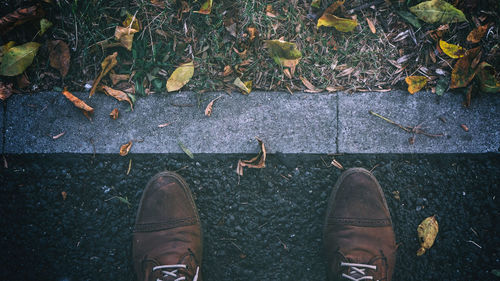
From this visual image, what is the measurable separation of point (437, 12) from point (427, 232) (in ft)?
4.57

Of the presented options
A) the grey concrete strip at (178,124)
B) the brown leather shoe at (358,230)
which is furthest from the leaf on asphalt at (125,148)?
the brown leather shoe at (358,230)

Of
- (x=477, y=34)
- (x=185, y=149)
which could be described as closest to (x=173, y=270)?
(x=185, y=149)

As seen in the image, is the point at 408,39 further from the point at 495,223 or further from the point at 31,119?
the point at 31,119

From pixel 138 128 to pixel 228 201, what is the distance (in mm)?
769

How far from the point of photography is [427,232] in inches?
67.1

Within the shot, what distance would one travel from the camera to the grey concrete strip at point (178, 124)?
1733mm

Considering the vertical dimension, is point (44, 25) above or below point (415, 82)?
above

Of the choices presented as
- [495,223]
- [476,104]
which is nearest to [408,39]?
[476,104]

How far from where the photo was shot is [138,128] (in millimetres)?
1763

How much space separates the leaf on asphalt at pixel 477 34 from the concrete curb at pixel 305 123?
36 cm

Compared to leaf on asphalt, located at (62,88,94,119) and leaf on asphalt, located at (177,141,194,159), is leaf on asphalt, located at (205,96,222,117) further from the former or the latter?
leaf on asphalt, located at (62,88,94,119)

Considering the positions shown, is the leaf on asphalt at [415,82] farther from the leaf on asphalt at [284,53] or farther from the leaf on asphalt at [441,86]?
the leaf on asphalt at [284,53]

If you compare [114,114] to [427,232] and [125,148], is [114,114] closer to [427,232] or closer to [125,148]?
[125,148]

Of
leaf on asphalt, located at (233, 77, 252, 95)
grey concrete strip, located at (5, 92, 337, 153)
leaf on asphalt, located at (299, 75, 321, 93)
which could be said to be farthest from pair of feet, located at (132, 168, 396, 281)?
leaf on asphalt, located at (233, 77, 252, 95)
